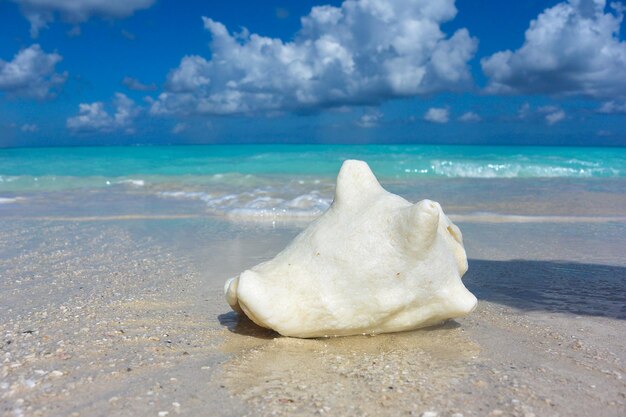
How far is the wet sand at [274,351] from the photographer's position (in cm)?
248

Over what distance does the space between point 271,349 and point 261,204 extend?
7.21 metres

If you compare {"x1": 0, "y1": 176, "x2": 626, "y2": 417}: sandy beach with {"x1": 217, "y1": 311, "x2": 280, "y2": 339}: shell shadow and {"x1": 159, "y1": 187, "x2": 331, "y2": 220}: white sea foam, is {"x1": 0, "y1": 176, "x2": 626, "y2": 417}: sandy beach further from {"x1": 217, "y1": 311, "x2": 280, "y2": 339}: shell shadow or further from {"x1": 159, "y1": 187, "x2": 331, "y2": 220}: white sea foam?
{"x1": 159, "y1": 187, "x2": 331, "y2": 220}: white sea foam

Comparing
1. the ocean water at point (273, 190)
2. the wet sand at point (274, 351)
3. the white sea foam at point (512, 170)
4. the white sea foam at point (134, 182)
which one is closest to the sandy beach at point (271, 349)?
the wet sand at point (274, 351)

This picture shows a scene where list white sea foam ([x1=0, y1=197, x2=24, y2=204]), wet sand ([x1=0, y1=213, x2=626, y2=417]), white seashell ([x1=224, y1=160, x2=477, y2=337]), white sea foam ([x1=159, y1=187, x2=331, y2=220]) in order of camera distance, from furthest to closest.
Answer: white sea foam ([x1=0, y1=197, x2=24, y2=204]) < white sea foam ([x1=159, y1=187, x2=331, y2=220]) < white seashell ([x1=224, y1=160, x2=477, y2=337]) < wet sand ([x1=0, y1=213, x2=626, y2=417])

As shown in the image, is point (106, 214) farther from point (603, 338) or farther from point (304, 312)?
point (603, 338)

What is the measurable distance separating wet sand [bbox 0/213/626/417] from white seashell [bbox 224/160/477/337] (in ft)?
0.41

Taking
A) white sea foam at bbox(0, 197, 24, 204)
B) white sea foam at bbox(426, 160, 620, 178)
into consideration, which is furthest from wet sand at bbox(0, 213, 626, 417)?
white sea foam at bbox(426, 160, 620, 178)

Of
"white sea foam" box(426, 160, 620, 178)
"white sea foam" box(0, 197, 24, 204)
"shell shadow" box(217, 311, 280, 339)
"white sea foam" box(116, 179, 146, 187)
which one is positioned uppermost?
"shell shadow" box(217, 311, 280, 339)

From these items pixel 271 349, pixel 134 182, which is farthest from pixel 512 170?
pixel 271 349

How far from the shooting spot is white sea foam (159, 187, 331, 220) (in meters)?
9.23

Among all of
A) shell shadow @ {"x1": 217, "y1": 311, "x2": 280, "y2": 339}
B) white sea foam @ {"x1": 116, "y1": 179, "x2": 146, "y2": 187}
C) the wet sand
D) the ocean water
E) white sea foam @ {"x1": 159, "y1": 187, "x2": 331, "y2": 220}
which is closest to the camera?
the wet sand

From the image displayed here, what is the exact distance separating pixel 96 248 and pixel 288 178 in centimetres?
1151

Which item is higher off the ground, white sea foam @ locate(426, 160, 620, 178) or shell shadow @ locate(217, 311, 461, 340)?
shell shadow @ locate(217, 311, 461, 340)

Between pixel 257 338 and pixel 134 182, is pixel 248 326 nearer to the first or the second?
pixel 257 338
